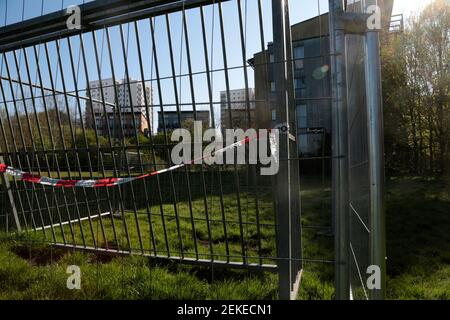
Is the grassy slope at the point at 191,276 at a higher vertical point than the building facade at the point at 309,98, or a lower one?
lower

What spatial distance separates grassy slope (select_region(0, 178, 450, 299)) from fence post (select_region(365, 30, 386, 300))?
1.71 meters

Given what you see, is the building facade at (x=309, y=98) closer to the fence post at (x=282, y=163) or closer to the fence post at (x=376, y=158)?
the fence post at (x=282, y=163)

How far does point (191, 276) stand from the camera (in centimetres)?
346

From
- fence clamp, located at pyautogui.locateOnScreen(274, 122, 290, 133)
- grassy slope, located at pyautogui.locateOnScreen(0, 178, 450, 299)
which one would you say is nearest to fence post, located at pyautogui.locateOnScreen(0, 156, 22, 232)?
grassy slope, located at pyautogui.locateOnScreen(0, 178, 450, 299)

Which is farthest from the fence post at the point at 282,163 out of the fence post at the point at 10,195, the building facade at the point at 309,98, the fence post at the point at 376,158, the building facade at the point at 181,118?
the fence post at the point at 10,195

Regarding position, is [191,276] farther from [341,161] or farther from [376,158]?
[376,158]

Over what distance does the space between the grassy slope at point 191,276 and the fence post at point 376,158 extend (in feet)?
5.61

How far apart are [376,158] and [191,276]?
94.5 inches

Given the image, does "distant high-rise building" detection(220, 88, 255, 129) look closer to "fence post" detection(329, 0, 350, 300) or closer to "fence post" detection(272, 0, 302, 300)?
"fence post" detection(272, 0, 302, 300)

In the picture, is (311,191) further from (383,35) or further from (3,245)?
(383,35)

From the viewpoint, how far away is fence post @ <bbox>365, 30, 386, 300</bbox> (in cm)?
153

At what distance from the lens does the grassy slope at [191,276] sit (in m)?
3.16
